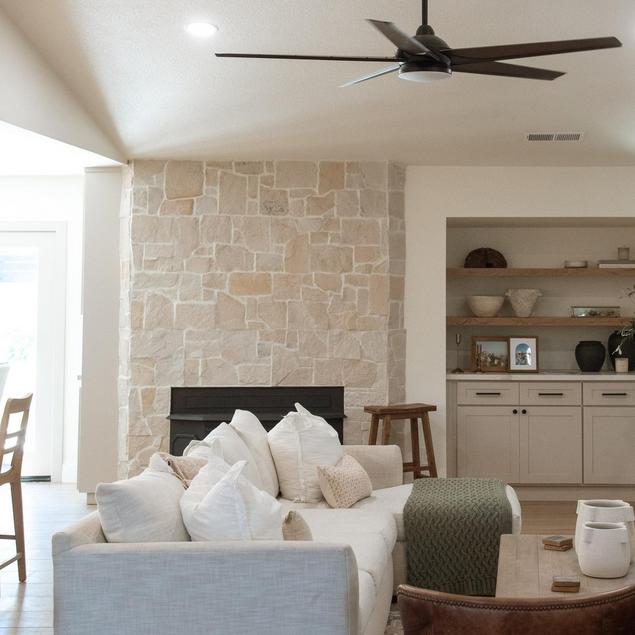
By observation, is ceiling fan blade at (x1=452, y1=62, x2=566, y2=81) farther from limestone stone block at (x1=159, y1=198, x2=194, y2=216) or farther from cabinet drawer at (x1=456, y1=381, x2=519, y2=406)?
cabinet drawer at (x1=456, y1=381, x2=519, y2=406)

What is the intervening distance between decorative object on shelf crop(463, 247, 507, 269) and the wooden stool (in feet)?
4.82

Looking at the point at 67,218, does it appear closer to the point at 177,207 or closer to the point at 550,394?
the point at 177,207

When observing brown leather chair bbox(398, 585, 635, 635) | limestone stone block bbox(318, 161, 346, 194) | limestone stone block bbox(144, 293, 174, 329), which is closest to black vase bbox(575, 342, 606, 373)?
limestone stone block bbox(318, 161, 346, 194)

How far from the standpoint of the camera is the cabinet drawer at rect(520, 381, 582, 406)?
713 centimetres

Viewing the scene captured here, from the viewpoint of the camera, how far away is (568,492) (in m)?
7.20

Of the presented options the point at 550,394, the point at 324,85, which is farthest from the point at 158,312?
the point at 550,394

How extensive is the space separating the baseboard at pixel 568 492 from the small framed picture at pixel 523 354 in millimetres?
977

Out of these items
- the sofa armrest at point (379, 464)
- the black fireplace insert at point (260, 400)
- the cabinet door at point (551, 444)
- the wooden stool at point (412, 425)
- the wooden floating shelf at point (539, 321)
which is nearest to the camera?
the sofa armrest at point (379, 464)

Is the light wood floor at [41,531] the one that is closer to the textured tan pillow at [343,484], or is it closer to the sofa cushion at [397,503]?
the sofa cushion at [397,503]

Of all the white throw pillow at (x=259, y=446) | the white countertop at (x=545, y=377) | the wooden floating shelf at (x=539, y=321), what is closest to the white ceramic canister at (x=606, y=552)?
the white throw pillow at (x=259, y=446)

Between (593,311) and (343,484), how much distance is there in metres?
3.76

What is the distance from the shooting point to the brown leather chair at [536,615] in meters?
1.62

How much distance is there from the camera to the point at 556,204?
703 cm

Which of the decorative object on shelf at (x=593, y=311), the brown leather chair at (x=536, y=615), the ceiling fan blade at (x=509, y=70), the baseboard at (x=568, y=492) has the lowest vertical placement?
the baseboard at (x=568, y=492)
